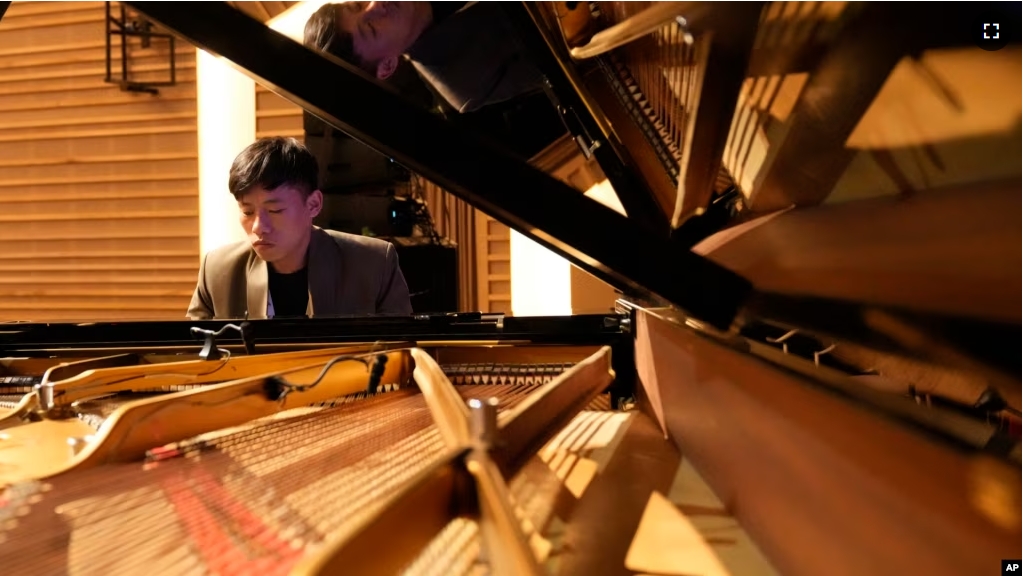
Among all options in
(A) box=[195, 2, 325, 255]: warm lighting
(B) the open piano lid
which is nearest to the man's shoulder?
(A) box=[195, 2, 325, 255]: warm lighting

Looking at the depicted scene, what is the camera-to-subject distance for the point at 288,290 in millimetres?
3516

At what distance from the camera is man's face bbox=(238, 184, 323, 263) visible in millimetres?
3289

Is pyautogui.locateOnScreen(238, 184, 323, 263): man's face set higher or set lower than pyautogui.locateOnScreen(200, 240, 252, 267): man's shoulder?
higher

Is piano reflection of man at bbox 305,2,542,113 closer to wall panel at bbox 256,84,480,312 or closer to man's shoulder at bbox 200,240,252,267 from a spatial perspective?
man's shoulder at bbox 200,240,252,267

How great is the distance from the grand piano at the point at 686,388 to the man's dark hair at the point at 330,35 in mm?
787

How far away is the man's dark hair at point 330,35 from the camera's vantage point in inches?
90.5

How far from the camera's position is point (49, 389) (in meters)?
1.65

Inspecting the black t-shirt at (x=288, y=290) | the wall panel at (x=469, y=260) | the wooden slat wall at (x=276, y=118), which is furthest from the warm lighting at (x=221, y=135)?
the black t-shirt at (x=288, y=290)

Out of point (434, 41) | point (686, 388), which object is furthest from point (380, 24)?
point (686, 388)

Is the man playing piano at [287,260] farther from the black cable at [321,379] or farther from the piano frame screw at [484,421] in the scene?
the piano frame screw at [484,421]

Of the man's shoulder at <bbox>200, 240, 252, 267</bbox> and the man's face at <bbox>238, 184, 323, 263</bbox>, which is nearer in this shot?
the man's face at <bbox>238, 184, 323, 263</bbox>

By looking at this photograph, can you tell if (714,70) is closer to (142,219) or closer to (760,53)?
(760,53)

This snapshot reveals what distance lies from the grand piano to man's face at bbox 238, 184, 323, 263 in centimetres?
137

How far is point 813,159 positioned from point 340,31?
182 cm
